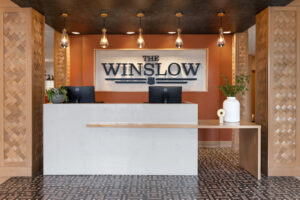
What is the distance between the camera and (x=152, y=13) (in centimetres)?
469

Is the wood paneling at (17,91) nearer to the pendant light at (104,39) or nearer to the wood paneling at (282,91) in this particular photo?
the pendant light at (104,39)

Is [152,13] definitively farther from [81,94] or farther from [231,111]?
[231,111]

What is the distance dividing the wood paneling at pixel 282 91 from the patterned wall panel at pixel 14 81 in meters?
3.86

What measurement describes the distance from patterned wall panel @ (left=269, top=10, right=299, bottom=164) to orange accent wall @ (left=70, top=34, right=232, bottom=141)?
2.17 metres

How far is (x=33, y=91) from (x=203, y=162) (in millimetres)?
3253

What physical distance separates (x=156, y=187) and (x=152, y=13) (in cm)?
292

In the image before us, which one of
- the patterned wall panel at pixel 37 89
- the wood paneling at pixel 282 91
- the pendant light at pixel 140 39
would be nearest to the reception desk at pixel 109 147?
the patterned wall panel at pixel 37 89

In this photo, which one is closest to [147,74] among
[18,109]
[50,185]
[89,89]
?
[89,89]

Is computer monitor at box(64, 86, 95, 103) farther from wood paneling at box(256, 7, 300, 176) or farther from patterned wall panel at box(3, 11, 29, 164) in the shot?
wood paneling at box(256, 7, 300, 176)

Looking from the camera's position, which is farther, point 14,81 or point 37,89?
point 37,89

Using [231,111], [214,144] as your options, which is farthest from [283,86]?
[214,144]

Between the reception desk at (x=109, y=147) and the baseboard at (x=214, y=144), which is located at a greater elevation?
the reception desk at (x=109, y=147)

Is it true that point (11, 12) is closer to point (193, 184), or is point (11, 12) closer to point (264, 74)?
point (193, 184)

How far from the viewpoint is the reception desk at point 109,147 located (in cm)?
424
